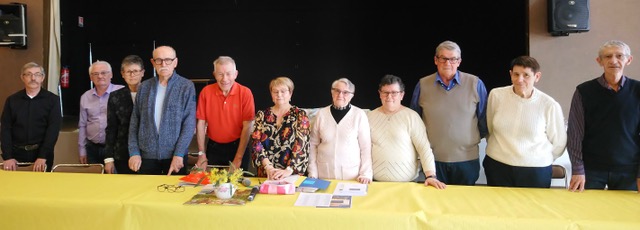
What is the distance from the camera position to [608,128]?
2135 millimetres

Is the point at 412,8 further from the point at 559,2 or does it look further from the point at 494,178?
the point at 494,178

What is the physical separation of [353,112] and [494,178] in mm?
879

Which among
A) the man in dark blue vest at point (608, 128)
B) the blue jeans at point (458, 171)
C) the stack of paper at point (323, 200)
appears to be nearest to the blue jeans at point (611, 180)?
the man in dark blue vest at point (608, 128)

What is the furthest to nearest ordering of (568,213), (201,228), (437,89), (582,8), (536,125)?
(582,8) → (437,89) → (536,125) → (201,228) → (568,213)

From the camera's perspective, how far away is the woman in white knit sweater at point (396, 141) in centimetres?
236

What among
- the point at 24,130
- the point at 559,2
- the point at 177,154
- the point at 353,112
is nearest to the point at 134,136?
the point at 177,154

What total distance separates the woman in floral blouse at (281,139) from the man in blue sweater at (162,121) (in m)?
0.54

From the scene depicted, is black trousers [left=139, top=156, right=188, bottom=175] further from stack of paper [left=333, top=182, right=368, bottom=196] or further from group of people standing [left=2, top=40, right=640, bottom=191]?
stack of paper [left=333, top=182, right=368, bottom=196]

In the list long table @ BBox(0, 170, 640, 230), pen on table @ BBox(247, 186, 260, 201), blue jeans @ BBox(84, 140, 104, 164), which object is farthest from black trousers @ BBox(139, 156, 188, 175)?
pen on table @ BBox(247, 186, 260, 201)

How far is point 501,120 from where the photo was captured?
224cm

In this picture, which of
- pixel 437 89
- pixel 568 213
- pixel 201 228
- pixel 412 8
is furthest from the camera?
pixel 412 8

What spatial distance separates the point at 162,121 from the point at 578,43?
3605 millimetres

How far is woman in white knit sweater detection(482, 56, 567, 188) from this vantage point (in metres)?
2.16

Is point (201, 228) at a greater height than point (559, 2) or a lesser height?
lesser
